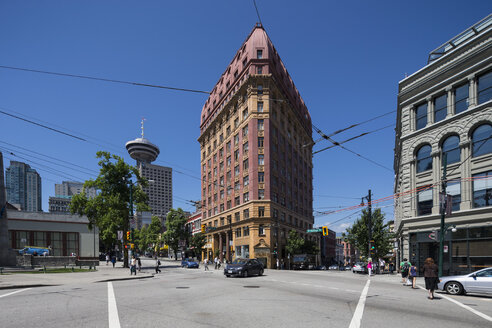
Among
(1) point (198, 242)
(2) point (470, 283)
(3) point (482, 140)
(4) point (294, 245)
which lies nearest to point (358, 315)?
(2) point (470, 283)

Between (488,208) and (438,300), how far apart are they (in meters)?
14.1

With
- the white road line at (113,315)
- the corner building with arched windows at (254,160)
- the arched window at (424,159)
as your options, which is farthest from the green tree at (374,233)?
the white road line at (113,315)

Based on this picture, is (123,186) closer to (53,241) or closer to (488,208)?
(53,241)

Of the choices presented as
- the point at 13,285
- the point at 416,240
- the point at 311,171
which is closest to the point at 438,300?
the point at 416,240

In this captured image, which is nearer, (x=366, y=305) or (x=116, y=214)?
(x=366, y=305)

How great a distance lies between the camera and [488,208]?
2373 centimetres

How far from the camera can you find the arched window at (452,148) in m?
26.5

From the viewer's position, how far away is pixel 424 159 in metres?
29.3

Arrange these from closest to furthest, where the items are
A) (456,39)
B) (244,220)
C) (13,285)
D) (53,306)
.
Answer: (53,306)
(13,285)
(456,39)
(244,220)

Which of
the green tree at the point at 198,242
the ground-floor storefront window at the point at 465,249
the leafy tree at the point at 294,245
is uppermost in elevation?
the ground-floor storefront window at the point at 465,249

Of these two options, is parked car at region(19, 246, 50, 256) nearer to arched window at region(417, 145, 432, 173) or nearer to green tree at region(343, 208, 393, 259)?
green tree at region(343, 208, 393, 259)

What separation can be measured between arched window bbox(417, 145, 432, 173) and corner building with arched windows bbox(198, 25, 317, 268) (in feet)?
93.0

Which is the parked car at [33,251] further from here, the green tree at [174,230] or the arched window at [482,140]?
Result: the arched window at [482,140]

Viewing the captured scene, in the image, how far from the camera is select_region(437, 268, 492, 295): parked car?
46.4 ft
